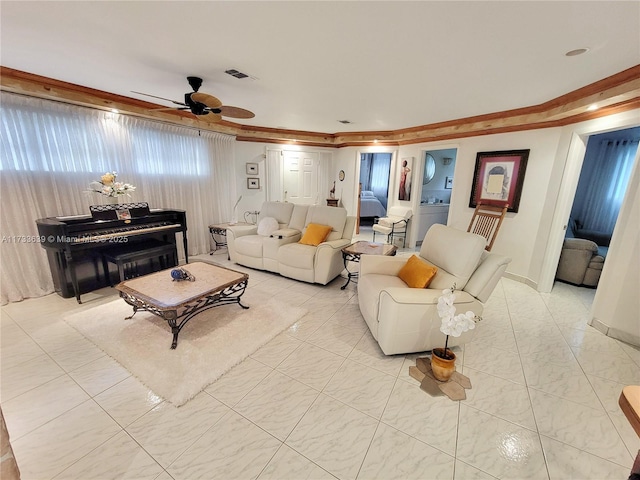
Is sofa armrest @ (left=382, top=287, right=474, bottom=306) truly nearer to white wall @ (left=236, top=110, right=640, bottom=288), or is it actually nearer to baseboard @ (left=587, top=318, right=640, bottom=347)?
baseboard @ (left=587, top=318, right=640, bottom=347)

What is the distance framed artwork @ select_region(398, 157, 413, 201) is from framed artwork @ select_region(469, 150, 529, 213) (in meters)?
1.29

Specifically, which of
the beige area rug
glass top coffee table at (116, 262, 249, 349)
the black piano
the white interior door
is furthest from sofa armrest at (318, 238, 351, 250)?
the white interior door

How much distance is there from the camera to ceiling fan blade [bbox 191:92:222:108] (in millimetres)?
2348

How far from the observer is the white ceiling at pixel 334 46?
1571 millimetres

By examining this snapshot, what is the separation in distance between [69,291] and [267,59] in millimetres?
3411

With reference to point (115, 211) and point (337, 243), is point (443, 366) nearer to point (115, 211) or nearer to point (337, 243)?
point (337, 243)

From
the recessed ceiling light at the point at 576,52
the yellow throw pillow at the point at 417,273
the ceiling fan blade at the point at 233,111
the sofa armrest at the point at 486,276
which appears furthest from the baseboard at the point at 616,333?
the ceiling fan blade at the point at 233,111

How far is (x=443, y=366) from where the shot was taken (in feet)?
6.06

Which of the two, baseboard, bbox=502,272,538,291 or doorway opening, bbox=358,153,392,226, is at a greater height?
doorway opening, bbox=358,153,392,226

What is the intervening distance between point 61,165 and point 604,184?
8198mm

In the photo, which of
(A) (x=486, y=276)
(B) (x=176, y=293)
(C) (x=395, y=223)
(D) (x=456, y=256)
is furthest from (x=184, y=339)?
(C) (x=395, y=223)

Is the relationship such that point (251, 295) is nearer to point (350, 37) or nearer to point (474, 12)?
point (350, 37)

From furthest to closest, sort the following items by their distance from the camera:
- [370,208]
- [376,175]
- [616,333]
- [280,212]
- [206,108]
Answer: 1. [376,175]
2. [370,208]
3. [280,212]
4. [206,108]
5. [616,333]

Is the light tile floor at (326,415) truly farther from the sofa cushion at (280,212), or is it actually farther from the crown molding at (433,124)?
the crown molding at (433,124)
